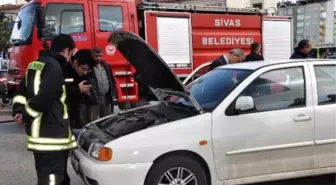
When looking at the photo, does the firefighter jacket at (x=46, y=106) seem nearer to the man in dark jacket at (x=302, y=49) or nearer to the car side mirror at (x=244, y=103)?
the car side mirror at (x=244, y=103)

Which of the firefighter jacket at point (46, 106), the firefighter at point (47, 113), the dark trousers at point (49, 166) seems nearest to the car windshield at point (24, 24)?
the firefighter at point (47, 113)

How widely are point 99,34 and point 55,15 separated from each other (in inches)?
34.7

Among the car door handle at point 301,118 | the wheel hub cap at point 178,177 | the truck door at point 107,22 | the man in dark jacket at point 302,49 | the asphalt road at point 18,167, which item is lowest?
the asphalt road at point 18,167

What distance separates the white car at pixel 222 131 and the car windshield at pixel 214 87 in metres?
0.02

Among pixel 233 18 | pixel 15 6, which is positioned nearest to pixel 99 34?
pixel 233 18

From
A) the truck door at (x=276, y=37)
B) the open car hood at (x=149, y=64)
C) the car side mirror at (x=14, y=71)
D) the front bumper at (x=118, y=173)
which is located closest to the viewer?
the front bumper at (x=118, y=173)

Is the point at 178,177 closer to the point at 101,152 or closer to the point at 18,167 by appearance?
the point at 101,152

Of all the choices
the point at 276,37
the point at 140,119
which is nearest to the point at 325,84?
the point at 140,119

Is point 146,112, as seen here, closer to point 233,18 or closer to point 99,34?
point 99,34

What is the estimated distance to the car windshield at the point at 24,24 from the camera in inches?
309

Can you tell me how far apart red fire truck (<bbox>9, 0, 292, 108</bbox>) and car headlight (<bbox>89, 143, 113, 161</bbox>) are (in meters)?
4.06

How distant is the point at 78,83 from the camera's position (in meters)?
5.23

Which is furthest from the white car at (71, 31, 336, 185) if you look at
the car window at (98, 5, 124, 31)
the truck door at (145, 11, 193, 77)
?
the truck door at (145, 11, 193, 77)

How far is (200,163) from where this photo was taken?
3.97 meters
